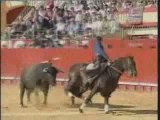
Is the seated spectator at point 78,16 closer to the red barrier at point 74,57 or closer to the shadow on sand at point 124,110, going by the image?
the red barrier at point 74,57

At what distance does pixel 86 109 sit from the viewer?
33.3 ft

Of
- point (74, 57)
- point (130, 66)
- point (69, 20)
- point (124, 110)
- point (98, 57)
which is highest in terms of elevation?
point (98, 57)

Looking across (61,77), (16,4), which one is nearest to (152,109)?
(61,77)

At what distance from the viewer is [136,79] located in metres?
14.2

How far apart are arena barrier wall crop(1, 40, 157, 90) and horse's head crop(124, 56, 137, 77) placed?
4.29m

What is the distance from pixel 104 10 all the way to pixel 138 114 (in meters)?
7.62

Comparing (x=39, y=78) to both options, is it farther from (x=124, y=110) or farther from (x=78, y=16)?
(x=78, y=16)

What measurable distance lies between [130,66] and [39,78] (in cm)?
242

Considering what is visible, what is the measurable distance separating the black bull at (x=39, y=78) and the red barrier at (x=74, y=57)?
363 cm

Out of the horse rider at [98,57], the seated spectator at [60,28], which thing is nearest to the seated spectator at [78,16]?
the seated spectator at [60,28]

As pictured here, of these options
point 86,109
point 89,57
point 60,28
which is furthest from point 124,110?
point 60,28

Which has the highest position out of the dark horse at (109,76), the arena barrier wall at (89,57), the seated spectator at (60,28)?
the dark horse at (109,76)

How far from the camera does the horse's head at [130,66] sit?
9281mm

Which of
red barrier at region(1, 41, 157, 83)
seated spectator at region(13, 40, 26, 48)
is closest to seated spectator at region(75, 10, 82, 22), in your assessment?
red barrier at region(1, 41, 157, 83)
